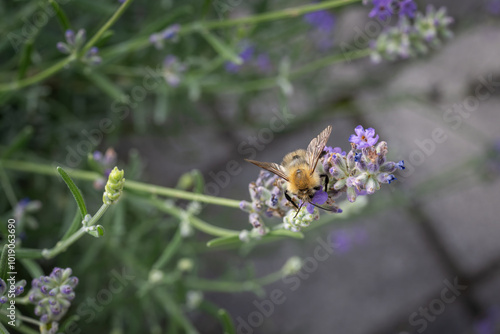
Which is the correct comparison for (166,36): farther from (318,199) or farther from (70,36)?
(318,199)

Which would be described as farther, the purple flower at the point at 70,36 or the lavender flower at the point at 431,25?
the lavender flower at the point at 431,25

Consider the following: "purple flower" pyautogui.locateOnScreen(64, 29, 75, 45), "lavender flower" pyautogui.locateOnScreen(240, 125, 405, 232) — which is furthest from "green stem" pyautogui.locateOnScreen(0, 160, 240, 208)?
"purple flower" pyautogui.locateOnScreen(64, 29, 75, 45)

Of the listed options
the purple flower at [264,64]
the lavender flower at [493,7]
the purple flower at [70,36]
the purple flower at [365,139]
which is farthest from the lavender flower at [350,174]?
the lavender flower at [493,7]

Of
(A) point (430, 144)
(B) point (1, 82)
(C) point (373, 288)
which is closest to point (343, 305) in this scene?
(C) point (373, 288)

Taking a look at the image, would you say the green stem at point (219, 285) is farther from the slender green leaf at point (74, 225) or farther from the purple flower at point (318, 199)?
the purple flower at point (318, 199)

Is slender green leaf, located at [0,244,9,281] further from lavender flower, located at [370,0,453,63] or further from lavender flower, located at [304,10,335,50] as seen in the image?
lavender flower, located at [304,10,335,50]

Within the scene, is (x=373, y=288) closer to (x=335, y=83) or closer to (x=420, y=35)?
(x=335, y=83)
